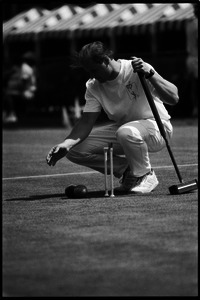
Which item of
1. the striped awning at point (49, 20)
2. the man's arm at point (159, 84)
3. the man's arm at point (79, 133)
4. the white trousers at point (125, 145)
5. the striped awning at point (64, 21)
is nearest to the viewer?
the man's arm at point (159, 84)

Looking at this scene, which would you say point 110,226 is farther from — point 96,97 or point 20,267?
point 96,97

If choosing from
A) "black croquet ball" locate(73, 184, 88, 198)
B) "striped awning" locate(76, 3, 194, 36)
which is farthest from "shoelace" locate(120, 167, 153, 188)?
"striped awning" locate(76, 3, 194, 36)

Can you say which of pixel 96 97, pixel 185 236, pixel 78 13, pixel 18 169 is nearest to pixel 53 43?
pixel 78 13

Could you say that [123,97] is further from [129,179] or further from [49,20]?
[49,20]

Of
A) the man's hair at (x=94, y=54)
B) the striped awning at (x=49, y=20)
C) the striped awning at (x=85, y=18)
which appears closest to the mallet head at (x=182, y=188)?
the man's hair at (x=94, y=54)

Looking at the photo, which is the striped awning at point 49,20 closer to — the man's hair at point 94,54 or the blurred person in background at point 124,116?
the blurred person in background at point 124,116

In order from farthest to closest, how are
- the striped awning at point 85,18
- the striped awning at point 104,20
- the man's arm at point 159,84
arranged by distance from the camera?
the striped awning at point 85,18, the striped awning at point 104,20, the man's arm at point 159,84

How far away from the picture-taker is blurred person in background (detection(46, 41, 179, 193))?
26.9ft

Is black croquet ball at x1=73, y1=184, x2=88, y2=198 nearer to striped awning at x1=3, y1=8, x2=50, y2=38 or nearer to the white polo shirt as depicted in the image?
the white polo shirt

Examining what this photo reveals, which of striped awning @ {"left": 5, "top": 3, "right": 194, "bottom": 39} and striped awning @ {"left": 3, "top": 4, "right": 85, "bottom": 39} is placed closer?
striped awning @ {"left": 5, "top": 3, "right": 194, "bottom": 39}

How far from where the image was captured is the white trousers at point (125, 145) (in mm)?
8391

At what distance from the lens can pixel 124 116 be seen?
8.62 meters

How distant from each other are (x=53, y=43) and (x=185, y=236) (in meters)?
27.6

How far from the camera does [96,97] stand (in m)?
8.56
